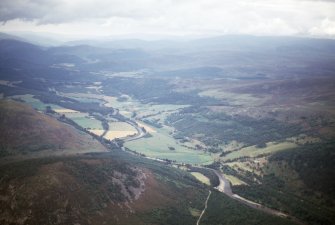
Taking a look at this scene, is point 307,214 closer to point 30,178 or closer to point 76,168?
point 76,168

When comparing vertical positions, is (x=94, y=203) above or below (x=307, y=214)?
above

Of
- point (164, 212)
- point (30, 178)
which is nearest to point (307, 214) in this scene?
point (164, 212)

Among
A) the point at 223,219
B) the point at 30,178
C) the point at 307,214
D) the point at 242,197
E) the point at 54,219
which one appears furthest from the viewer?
the point at 242,197

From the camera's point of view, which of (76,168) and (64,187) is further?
(76,168)

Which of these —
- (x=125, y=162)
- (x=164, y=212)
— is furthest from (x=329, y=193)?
(x=125, y=162)

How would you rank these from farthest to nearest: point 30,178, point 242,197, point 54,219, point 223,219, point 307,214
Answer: point 242,197, point 307,214, point 223,219, point 30,178, point 54,219

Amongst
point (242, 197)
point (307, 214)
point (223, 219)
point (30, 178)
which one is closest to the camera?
point (30, 178)

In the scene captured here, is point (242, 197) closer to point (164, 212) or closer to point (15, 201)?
point (164, 212)

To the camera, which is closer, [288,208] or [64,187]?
[64,187]

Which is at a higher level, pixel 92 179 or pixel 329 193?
pixel 92 179
